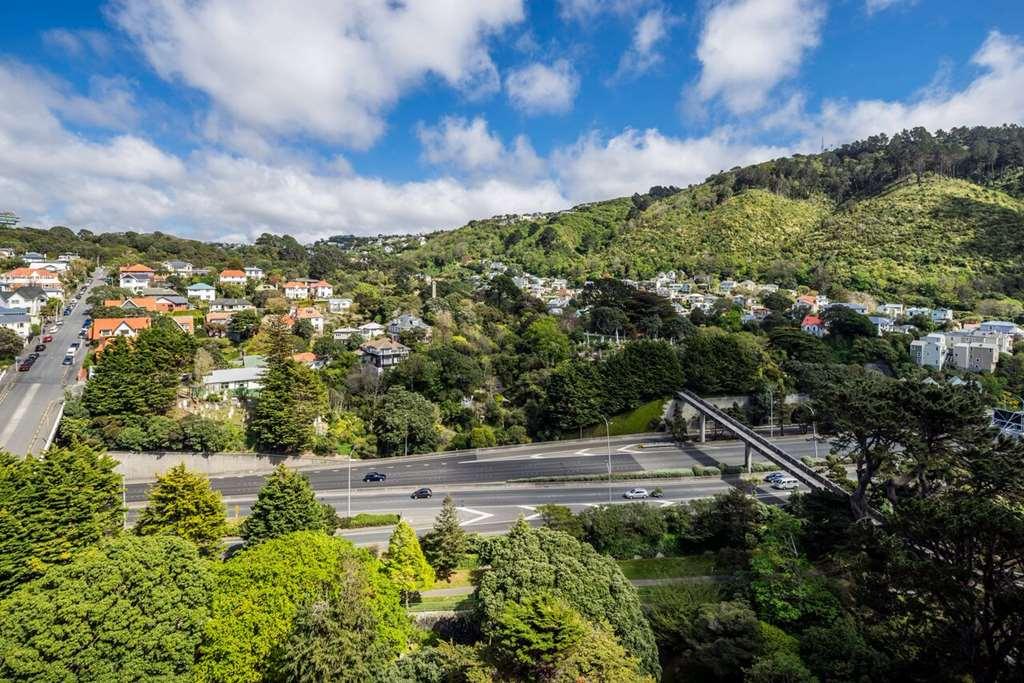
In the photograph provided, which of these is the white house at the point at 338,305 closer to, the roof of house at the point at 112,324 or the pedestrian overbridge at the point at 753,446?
the roof of house at the point at 112,324

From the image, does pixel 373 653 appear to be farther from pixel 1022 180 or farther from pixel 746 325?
pixel 1022 180

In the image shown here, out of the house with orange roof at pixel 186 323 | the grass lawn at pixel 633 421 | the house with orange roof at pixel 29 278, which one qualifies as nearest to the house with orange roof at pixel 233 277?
the house with orange roof at pixel 29 278

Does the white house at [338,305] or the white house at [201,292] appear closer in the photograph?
the white house at [201,292]

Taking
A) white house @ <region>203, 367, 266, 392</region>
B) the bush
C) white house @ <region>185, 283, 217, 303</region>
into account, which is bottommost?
the bush

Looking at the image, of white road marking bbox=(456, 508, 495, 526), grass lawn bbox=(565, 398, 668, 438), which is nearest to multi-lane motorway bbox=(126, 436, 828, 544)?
white road marking bbox=(456, 508, 495, 526)

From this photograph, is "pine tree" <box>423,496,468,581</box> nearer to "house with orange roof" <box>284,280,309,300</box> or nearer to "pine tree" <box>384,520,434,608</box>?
"pine tree" <box>384,520,434,608</box>

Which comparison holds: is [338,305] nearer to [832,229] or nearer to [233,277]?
[233,277]

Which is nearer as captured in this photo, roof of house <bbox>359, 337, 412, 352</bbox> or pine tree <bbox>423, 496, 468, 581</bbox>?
pine tree <bbox>423, 496, 468, 581</bbox>
